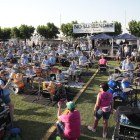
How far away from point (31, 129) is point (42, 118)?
29.8 inches

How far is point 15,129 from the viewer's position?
15.8 ft

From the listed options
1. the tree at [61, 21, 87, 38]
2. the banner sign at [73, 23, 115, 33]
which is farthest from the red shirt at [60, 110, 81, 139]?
the tree at [61, 21, 87, 38]

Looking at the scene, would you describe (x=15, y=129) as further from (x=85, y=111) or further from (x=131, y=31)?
(x=131, y=31)

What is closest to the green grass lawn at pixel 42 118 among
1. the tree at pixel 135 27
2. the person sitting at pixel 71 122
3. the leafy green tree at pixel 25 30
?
the person sitting at pixel 71 122

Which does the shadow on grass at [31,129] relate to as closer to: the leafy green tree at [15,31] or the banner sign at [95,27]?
the banner sign at [95,27]

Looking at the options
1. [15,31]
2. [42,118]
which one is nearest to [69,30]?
[15,31]

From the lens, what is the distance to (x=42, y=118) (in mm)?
5867

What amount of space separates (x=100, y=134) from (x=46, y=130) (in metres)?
1.62

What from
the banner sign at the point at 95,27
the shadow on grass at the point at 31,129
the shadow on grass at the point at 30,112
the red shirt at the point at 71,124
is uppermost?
the banner sign at the point at 95,27

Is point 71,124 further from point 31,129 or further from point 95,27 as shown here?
point 95,27

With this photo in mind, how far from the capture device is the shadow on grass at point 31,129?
479 centimetres

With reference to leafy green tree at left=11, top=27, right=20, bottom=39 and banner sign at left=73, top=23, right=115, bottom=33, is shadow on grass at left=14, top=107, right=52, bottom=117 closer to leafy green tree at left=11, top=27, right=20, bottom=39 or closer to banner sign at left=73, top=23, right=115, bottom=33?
banner sign at left=73, top=23, right=115, bottom=33

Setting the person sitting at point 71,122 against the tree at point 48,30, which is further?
the tree at point 48,30

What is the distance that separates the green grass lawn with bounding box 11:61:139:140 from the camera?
4898 millimetres
